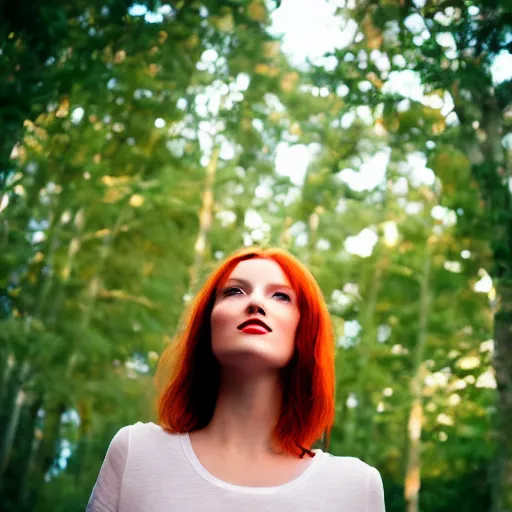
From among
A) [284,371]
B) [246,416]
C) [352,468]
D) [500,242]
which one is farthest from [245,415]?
[500,242]

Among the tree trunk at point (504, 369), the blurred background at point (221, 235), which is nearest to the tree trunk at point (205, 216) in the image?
the blurred background at point (221, 235)

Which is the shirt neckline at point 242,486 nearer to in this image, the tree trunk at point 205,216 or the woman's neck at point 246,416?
the woman's neck at point 246,416

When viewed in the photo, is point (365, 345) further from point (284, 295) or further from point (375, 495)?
point (375, 495)

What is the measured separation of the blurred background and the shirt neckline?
3.96 meters

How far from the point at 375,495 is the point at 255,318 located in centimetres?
47

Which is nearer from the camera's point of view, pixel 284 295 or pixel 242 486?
pixel 242 486

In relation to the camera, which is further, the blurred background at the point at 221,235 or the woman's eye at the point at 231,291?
the blurred background at the point at 221,235

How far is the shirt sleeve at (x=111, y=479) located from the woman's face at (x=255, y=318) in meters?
0.29

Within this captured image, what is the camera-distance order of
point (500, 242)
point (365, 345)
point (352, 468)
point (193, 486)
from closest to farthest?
point (193, 486) < point (352, 468) < point (500, 242) < point (365, 345)

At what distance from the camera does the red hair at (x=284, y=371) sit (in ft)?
5.48

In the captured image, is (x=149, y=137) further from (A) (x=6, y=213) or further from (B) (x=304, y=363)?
(B) (x=304, y=363)

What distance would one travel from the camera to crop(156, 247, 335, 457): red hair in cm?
167

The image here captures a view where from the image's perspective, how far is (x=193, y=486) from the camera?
1.42 meters

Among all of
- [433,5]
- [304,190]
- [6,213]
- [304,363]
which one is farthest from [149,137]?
[304,363]
